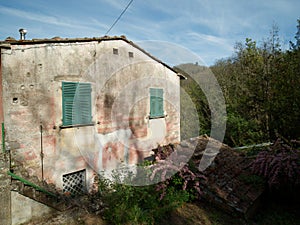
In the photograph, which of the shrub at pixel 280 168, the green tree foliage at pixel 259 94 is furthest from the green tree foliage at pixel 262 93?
the shrub at pixel 280 168

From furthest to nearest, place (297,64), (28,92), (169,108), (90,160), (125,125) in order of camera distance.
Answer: (169,108), (297,64), (125,125), (90,160), (28,92)

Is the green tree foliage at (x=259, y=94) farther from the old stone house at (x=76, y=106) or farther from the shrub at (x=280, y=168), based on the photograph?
the old stone house at (x=76, y=106)

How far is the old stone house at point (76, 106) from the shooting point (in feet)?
16.5

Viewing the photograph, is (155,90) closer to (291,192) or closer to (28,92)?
(28,92)

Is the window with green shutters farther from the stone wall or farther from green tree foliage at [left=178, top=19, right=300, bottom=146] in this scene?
the stone wall

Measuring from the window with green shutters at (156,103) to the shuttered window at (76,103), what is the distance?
3.14 m

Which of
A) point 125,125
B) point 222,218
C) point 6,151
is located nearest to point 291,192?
point 222,218

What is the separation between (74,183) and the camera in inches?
250

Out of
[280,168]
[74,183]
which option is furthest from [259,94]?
[74,183]

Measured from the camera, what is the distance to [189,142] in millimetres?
7887

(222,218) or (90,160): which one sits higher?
(90,160)

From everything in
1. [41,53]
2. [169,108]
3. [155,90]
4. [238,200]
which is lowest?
[238,200]

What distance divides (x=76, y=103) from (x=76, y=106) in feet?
0.29

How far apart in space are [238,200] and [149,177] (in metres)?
2.25
